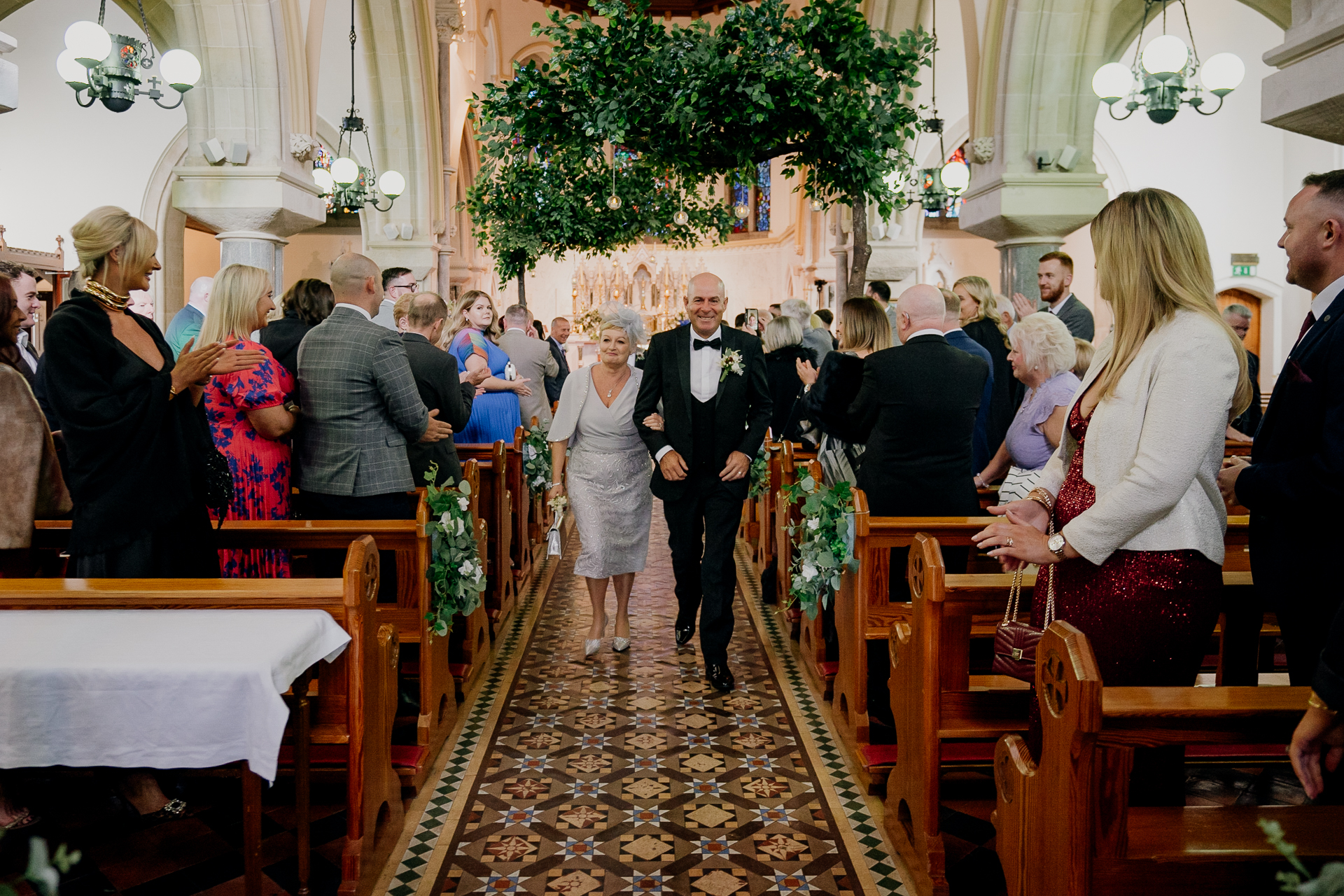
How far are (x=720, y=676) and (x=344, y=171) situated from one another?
6720mm

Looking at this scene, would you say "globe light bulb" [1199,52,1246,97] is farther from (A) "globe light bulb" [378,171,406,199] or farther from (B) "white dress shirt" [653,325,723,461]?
(A) "globe light bulb" [378,171,406,199]

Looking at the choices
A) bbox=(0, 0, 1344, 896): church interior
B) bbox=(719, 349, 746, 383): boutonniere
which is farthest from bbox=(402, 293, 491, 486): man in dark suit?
bbox=(719, 349, 746, 383): boutonniere

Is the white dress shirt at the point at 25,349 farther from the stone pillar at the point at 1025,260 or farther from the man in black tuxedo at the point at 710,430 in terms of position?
the stone pillar at the point at 1025,260

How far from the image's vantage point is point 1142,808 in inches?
70.2

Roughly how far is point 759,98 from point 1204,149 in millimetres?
12417

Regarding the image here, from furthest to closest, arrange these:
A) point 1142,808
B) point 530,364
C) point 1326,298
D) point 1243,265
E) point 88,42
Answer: point 1243,265
point 530,364
point 88,42
point 1326,298
point 1142,808

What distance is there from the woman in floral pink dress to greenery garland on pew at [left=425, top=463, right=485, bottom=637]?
1.83 feet

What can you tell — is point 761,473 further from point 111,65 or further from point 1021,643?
point 111,65

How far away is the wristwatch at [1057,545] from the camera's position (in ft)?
6.75

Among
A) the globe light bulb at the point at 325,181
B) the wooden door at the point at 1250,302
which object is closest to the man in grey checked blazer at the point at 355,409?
the globe light bulb at the point at 325,181

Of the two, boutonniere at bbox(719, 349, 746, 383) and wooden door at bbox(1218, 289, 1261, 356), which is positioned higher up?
wooden door at bbox(1218, 289, 1261, 356)

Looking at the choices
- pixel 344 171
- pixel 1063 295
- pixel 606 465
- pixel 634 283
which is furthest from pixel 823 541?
pixel 634 283

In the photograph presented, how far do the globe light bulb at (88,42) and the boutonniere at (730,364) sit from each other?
419cm

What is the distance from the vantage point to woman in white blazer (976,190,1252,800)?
1935 millimetres
